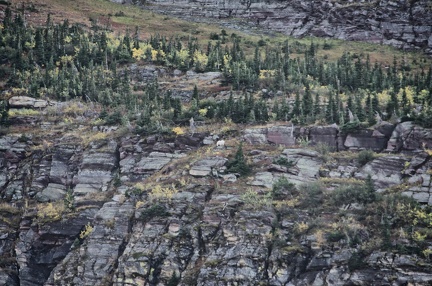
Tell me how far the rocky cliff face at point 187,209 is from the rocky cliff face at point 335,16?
71292 millimetres

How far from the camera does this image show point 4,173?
3317 inches

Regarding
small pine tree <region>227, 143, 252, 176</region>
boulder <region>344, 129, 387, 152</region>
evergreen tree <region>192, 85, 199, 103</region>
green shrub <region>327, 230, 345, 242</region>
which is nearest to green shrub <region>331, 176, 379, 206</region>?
green shrub <region>327, 230, 345, 242</region>

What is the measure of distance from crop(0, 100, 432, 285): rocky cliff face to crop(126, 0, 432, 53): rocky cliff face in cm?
7129

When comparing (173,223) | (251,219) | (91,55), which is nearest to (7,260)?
(173,223)

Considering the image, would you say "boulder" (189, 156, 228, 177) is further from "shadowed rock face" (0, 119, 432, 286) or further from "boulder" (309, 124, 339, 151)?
"boulder" (309, 124, 339, 151)

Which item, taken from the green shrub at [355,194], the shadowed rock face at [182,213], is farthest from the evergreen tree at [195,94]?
the green shrub at [355,194]

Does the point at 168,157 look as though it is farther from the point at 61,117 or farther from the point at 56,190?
the point at 61,117

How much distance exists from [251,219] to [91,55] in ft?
169

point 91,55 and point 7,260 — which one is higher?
point 91,55

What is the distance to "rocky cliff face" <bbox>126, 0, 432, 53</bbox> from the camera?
149875 millimetres

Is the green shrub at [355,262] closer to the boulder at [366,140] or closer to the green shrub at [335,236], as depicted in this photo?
the green shrub at [335,236]

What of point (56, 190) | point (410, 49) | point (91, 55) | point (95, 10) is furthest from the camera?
point (95, 10)

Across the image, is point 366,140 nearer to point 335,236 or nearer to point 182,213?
point 335,236

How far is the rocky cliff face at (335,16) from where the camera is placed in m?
150
